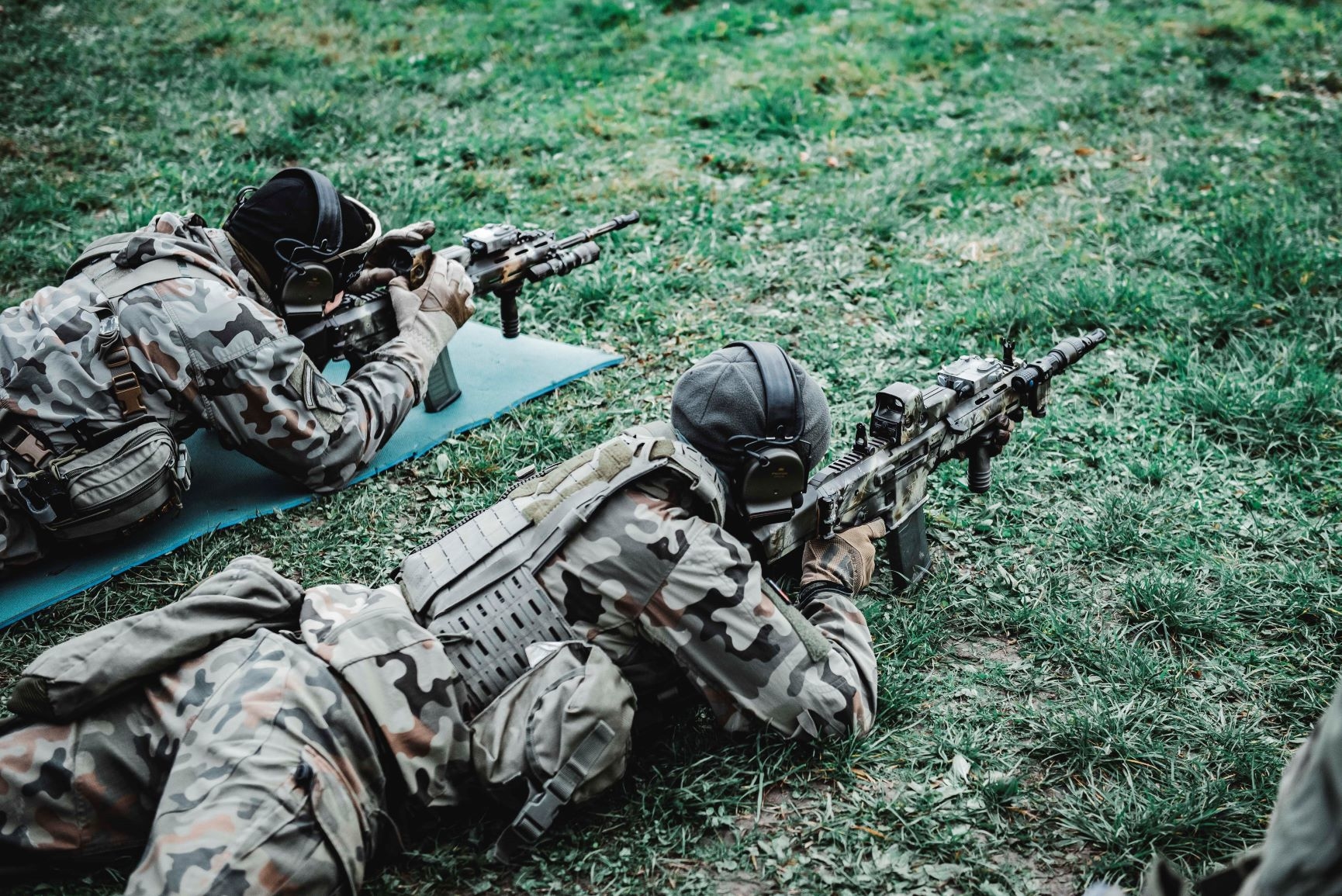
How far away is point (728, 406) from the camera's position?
3381 mm

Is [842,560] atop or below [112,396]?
below

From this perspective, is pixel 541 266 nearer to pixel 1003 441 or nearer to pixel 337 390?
pixel 337 390

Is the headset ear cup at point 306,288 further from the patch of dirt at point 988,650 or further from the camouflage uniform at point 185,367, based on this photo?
the patch of dirt at point 988,650

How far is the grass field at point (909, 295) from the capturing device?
3479 millimetres

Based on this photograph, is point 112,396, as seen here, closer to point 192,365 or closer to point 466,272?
point 192,365

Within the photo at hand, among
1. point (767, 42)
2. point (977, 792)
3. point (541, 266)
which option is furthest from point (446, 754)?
point (767, 42)

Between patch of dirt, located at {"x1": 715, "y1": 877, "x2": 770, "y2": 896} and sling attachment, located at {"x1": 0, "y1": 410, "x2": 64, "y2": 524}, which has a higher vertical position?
sling attachment, located at {"x1": 0, "y1": 410, "x2": 64, "y2": 524}

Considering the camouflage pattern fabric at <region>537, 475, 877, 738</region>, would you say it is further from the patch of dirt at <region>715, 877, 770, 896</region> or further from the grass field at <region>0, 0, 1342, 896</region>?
the patch of dirt at <region>715, 877, 770, 896</region>

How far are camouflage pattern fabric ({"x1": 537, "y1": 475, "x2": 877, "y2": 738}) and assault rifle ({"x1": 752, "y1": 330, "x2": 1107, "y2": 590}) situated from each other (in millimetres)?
364

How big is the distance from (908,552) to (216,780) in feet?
8.77

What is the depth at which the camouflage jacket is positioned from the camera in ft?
14.1

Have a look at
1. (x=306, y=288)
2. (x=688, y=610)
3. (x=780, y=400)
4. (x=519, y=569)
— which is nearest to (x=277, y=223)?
(x=306, y=288)

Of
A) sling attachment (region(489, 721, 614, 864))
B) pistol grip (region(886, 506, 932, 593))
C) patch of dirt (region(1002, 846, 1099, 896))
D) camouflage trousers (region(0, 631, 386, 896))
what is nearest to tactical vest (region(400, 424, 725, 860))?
sling attachment (region(489, 721, 614, 864))

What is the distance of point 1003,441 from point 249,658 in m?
2.98
